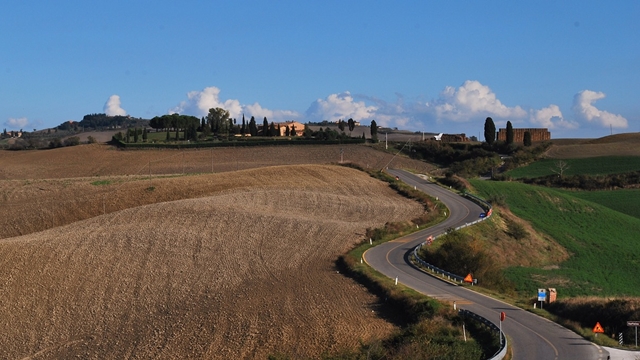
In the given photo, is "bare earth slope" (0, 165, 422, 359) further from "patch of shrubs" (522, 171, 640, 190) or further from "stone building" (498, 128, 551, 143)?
"stone building" (498, 128, 551, 143)

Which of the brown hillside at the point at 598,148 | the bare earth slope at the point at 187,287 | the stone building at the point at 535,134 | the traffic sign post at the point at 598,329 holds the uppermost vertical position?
the stone building at the point at 535,134

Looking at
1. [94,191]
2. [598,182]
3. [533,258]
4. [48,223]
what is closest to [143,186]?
[94,191]

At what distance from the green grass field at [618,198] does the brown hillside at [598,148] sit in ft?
69.1

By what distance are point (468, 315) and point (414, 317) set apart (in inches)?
88.1

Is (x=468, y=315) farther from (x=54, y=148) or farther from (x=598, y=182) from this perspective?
(x=54, y=148)

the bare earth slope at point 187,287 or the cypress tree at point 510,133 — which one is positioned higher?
the cypress tree at point 510,133

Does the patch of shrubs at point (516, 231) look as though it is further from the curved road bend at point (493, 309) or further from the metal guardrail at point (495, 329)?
the metal guardrail at point (495, 329)

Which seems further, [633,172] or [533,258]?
[633,172]

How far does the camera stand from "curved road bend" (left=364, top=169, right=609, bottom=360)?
968 inches

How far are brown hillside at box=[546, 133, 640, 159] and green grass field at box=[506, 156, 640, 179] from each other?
348 centimetres

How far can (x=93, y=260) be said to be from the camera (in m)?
40.9

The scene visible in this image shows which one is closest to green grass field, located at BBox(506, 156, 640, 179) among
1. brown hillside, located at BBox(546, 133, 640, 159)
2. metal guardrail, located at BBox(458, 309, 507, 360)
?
brown hillside, located at BBox(546, 133, 640, 159)

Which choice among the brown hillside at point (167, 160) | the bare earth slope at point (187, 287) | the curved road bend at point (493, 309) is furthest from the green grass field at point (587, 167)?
the bare earth slope at point (187, 287)

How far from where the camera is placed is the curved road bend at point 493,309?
80.6 ft
